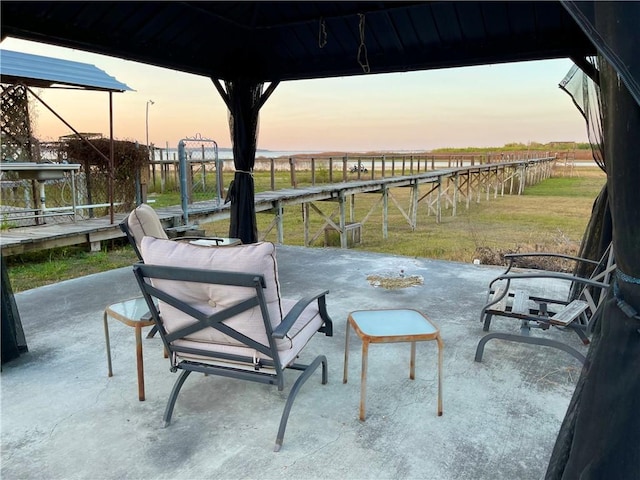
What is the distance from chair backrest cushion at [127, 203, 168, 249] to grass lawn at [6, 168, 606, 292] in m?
3.07

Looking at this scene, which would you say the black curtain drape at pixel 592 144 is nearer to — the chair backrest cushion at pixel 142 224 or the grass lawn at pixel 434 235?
the chair backrest cushion at pixel 142 224

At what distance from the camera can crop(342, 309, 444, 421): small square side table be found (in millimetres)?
1983

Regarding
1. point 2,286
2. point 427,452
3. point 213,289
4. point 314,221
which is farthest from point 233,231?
point 314,221

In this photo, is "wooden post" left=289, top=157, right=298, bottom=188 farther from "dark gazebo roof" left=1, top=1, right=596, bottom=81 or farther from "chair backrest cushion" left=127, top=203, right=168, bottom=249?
"chair backrest cushion" left=127, top=203, right=168, bottom=249

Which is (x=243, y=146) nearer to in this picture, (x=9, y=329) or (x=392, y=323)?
(x=9, y=329)

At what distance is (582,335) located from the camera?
9.12 ft

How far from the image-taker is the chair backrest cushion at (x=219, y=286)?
1.71 metres

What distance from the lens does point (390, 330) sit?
6.79 feet

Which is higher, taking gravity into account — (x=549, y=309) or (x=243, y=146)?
(x=243, y=146)

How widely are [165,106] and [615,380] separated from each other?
2229 centimetres

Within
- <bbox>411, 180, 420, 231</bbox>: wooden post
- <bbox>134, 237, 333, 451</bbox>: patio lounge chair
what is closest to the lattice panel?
<bbox>134, 237, 333, 451</bbox>: patio lounge chair

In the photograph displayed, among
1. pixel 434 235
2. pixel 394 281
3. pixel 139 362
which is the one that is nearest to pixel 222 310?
pixel 139 362

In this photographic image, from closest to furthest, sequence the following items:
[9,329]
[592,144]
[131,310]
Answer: [131,310] < [9,329] < [592,144]

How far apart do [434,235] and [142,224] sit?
1243 cm
